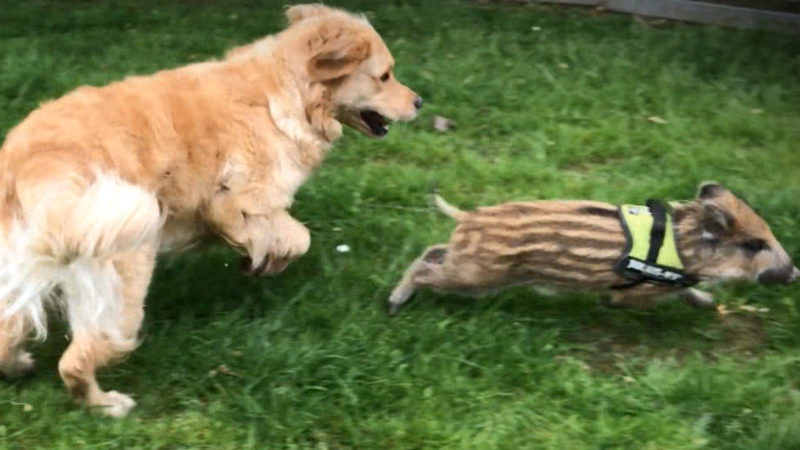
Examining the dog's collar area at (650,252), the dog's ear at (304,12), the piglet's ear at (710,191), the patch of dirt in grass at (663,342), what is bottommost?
the patch of dirt in grass at (663,342)

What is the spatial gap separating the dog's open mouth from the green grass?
63cm

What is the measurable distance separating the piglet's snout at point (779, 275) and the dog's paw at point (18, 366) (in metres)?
3.32

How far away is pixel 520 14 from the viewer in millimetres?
9445

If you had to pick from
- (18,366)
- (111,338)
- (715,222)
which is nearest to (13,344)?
(18,366)

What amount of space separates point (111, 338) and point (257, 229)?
882 mm

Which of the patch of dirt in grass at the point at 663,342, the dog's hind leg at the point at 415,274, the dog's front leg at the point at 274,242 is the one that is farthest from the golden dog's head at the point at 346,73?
the patch of dirt in grass at the point at 663,342

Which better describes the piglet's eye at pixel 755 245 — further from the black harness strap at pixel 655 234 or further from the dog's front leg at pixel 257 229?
the dog's front leg at pixel 257 229

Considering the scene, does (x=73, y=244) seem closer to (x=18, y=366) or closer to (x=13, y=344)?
(x=13, y=344)

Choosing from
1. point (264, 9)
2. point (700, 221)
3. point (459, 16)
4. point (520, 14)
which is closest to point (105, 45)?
point (264, 9)

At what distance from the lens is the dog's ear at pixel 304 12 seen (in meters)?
5.07

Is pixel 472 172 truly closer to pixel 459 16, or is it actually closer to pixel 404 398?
pixel 404 398

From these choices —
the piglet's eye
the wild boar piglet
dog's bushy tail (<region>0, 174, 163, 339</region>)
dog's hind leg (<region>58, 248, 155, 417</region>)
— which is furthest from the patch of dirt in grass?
dog's bushy tail (<region>0, 174, 163, 339</region>)

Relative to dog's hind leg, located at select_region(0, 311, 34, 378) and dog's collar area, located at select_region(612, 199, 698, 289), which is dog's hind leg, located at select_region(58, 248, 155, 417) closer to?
dog's hind leg, located at select_region(0, 311, 34, 378)

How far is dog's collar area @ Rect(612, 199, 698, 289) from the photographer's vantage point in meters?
4.48
